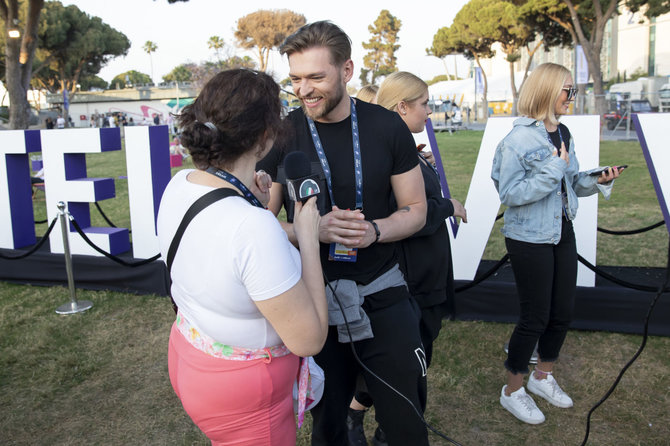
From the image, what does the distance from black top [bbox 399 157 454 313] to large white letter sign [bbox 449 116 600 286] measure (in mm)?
2470

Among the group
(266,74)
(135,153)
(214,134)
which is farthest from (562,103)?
(135,153)

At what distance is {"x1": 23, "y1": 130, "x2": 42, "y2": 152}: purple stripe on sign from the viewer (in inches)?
237

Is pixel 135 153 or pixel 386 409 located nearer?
pixel 386 409

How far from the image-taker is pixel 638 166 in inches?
516

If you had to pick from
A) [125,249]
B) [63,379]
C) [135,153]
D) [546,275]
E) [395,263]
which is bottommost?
[63,379]

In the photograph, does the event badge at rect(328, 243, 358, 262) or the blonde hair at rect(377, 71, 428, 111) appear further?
the blonde hair at rect(377, 71, 428, 111)

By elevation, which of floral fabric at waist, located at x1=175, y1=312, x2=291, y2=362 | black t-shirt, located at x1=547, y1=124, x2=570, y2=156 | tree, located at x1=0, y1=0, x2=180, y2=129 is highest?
tree, located at x1=0, y1=0, x2=180, y2=129

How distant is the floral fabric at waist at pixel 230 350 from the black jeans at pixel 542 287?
194 cm

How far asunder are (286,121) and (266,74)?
0.51 ft

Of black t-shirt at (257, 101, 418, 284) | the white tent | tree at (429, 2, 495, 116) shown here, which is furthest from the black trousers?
tree at (429, 2, 495, 116)

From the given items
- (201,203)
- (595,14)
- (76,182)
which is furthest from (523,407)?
(595,14)

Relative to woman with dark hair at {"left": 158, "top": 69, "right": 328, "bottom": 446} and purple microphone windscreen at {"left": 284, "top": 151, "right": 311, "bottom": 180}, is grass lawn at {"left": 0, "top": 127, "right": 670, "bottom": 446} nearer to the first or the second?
woman with dark hair at {"left": 158, "top": 69, "right": 328, "bottom": 446}

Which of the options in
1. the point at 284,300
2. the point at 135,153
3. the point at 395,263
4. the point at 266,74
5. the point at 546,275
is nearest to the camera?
the point at 284,300

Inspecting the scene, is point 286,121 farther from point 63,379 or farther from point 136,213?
point 136,213
